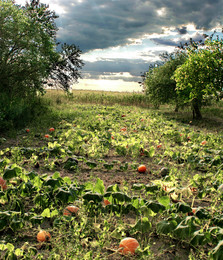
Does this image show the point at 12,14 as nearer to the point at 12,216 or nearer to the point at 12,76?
the point at 12,76

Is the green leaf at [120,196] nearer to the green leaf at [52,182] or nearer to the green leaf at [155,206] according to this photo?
the green leaf at [155,206]

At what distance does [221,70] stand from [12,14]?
11.0 metres

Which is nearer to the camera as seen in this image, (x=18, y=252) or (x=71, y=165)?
(x=18, y=252)

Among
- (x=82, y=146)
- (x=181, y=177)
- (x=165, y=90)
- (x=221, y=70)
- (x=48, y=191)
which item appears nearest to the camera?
(x=48, y=191)

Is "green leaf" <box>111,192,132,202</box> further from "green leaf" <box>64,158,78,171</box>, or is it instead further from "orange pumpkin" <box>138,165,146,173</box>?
"orange pumpkin" <box>138,165,146,173</box>

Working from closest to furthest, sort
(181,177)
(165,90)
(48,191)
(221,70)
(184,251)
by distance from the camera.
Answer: (184,251)
(48,191)
(181,177)
(221,70)
(165,90)

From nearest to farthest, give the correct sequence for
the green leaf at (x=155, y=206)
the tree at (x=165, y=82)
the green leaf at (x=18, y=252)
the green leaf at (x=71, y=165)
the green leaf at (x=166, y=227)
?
the green leaf at (x=18, y=252), the green leaf at (x=166, y=227), the green leaf at (x=155, y=206), the green leaf at (x=71, y=165), the tree at (x=165, y=82)

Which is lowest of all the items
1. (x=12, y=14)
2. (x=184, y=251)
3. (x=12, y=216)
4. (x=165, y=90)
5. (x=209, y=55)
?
(x=184, y=251)

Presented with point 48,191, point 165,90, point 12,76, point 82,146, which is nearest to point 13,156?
point 82,146

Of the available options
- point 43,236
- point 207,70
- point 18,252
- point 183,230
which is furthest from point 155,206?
point 207,70

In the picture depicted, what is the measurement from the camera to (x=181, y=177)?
4.68 meters

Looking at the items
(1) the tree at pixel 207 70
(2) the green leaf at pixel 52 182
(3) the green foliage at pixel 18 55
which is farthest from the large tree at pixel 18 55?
(2) the green leaf at pixel 52 182

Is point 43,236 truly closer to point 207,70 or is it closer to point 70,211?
point 70,211

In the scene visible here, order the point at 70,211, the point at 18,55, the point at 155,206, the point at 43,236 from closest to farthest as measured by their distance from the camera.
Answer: the point at 43,236 → the point at 155,206 → the point at 70,211 → the point at 18,55
